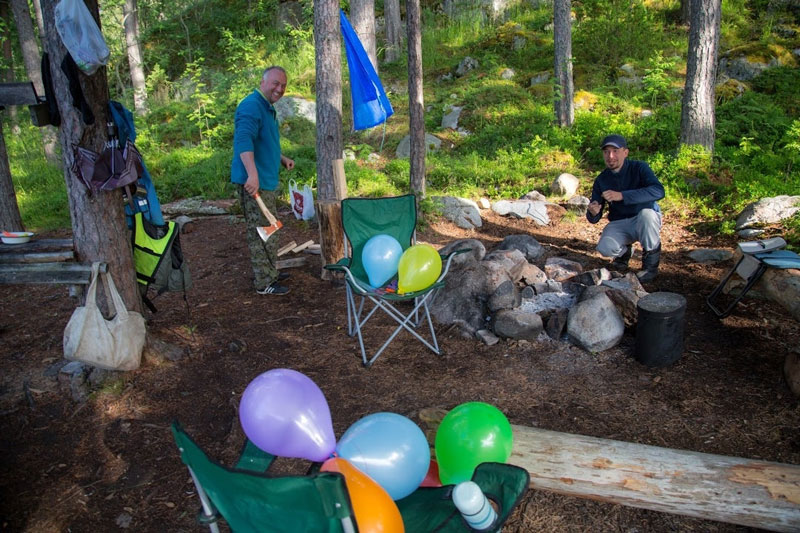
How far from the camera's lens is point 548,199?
692 cm

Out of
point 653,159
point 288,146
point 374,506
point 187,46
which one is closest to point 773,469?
point 374,506

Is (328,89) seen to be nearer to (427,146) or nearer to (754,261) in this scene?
(427,146)

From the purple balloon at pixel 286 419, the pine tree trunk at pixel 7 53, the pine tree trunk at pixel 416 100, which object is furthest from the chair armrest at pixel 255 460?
the pine tree trunk at pixel 7 53

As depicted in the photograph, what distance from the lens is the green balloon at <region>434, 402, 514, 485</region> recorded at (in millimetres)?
1973

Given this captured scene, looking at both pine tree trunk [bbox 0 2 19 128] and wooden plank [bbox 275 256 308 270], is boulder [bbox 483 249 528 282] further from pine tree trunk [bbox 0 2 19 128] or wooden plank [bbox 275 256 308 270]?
pine tree trunk [bbox 0 2 19 128]

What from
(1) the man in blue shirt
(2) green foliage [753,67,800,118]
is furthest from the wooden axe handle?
(2) green foliage [753,67,800,118]

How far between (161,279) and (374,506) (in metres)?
2.59

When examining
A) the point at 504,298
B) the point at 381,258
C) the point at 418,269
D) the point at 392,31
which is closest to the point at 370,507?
the point at 418,269

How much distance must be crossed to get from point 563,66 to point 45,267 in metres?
7.81

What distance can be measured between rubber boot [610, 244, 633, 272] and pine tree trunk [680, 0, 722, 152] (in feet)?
9.35

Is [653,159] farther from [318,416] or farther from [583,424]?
[318,416]

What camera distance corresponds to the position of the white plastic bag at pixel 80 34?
2715 mm

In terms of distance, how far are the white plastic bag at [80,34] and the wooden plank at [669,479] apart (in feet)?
9.58

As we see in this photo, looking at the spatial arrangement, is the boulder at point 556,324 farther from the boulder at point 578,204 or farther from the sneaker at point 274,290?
the boulder at point 578,204
